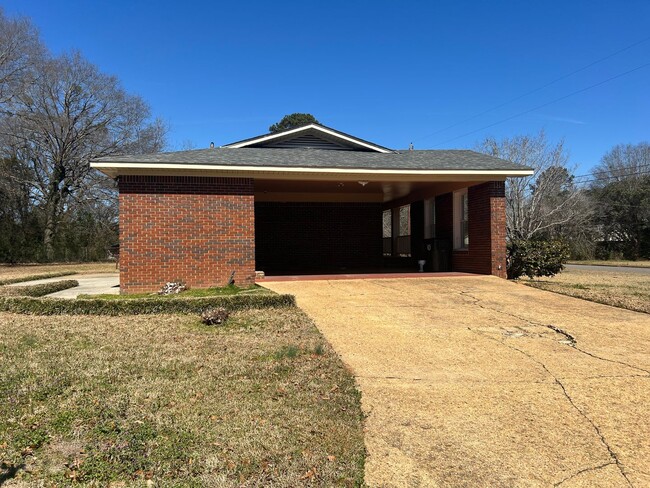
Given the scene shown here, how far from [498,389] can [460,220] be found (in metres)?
10.7

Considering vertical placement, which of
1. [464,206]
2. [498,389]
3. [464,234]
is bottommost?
[498,389]

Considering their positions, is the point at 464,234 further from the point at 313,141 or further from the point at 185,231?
the point at 185,231

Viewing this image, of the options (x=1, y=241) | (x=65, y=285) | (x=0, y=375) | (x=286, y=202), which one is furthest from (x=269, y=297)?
(x=1, y=241)

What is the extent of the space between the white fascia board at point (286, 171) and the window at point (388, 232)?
771cm

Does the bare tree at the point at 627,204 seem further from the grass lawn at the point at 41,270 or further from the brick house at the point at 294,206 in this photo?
the grass lawn at the point at 41,270

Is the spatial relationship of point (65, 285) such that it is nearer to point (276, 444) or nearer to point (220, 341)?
point (220, 341)

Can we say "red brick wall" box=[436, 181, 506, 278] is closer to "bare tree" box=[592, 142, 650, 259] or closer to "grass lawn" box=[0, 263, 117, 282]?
"grass lawn" box=[0, 263, 117, 282]

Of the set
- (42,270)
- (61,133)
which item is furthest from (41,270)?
(61,133)

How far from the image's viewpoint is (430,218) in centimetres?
1673

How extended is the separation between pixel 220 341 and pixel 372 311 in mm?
2977

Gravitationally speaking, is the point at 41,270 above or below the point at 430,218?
below

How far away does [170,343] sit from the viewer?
6.39 meters

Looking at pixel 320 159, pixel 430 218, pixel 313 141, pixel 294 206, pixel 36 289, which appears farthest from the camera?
pixel 294 206

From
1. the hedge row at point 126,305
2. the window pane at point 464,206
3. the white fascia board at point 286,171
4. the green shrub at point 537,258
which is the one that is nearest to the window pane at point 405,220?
the window pane at point 464,206
